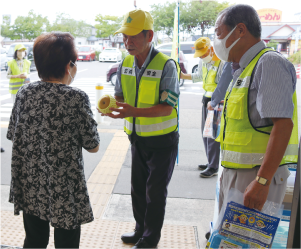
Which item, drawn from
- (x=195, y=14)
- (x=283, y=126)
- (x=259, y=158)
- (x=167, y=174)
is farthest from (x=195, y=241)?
(x=195, y=14)

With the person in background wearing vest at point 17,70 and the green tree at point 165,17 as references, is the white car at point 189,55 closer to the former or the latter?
the person in background wearing vest at point 17,70

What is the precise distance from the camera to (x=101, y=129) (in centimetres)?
686

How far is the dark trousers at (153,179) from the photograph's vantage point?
235 centimetres

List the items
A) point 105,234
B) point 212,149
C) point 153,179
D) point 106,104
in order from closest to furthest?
point 106,104
point 153,179
point 105,234
point 212,149

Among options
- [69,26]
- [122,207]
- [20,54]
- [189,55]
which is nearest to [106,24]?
[69,26]

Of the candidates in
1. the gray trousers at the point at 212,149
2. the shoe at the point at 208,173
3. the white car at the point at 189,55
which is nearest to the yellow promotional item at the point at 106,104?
the gray trousers at the point at 212,149

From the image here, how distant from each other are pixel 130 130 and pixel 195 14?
22.9 meters

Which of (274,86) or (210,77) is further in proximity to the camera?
(210,77)

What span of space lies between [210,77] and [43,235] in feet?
9.33

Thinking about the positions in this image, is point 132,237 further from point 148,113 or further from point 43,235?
point 148,113

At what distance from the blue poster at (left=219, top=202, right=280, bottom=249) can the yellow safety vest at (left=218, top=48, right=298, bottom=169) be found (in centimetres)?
24

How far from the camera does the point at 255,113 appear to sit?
1527 mm

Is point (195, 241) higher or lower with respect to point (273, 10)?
lower

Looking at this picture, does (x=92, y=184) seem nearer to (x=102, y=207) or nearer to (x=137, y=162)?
(x=102, y=207)
